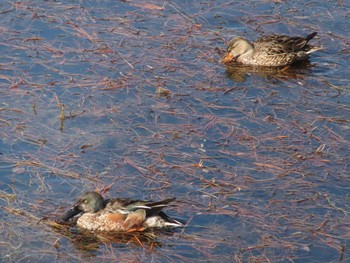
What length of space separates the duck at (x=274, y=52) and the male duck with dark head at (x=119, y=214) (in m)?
4.45

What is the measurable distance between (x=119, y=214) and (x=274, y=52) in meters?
5.01

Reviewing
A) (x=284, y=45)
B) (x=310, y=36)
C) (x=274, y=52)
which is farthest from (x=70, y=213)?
(x=310, y=36)

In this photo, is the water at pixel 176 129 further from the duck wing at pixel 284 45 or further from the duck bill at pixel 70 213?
the duck wing at pixel 284 45

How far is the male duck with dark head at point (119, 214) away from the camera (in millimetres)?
Result: 9523

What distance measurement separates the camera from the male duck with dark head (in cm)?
952

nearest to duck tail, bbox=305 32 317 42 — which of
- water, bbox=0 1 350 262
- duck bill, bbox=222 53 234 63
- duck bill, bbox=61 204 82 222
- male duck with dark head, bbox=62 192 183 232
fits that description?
water, bbox=0 1 350 262

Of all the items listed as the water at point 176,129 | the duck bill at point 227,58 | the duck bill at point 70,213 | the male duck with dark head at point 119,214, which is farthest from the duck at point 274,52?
the duck bill at point 70,213

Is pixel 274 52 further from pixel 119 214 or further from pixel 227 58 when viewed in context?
pixel 119 214

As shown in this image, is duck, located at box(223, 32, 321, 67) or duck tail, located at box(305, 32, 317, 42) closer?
duck, located at box(223, 32, 321, 67)

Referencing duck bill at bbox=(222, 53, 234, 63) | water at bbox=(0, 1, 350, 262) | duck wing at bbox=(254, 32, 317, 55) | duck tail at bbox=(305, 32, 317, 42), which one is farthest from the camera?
duck tail at bbox=(305, 32, 317, 42)

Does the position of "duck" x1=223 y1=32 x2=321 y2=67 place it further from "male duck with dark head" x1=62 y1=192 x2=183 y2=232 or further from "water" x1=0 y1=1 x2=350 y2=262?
"male duck with dark head" x1=62 y1=192 x2=183 y2=232

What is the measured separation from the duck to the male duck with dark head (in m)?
4.45

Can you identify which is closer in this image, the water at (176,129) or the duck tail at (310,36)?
the water at (176,129)

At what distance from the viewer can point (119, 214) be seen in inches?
377
